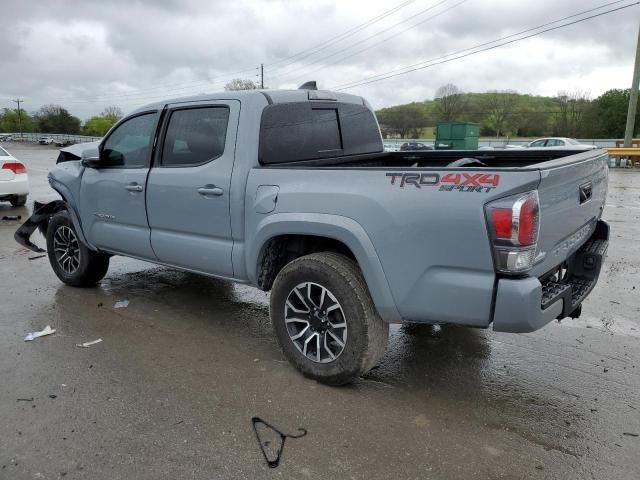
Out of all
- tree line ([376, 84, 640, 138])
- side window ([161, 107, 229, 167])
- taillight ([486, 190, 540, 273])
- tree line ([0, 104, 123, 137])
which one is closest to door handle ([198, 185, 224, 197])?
side window ([161, 107, 229, 167])

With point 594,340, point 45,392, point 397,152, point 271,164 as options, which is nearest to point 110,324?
point 45,392

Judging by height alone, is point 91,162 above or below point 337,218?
above

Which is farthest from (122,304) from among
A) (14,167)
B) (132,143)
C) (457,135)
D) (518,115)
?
(518,115)

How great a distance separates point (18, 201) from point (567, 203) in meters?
12.8

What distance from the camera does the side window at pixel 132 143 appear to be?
4809 mm

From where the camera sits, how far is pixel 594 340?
4434 millimetres

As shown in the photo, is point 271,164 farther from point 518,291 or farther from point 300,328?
point 518,291

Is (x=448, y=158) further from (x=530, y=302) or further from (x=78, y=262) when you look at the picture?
(x=78, y=262)

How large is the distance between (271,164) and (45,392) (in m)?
2.20

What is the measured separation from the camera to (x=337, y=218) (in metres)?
3.36

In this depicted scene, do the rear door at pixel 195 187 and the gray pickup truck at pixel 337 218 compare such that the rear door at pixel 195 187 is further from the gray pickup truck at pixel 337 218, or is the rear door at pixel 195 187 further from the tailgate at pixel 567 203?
the tailgate at pixel 567 203

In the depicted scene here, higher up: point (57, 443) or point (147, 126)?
point (147, 126)

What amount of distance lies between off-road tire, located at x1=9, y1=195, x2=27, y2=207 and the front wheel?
11.1 m

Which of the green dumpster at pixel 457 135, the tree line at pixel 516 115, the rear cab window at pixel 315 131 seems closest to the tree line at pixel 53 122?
the tree line at pixel 516 115
